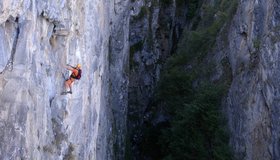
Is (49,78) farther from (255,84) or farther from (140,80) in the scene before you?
(140,80)

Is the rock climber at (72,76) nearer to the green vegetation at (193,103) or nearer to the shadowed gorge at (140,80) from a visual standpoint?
the shadowed gorge at (140,80)

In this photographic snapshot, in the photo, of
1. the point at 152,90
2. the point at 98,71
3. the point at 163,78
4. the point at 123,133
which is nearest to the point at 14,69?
the point at 98,71

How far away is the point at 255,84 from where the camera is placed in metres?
27.1

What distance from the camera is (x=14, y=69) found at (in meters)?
12.4

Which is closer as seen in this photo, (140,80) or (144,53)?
(140,80)

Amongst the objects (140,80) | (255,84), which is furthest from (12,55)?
(140,80)

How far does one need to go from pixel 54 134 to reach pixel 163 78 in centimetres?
1990

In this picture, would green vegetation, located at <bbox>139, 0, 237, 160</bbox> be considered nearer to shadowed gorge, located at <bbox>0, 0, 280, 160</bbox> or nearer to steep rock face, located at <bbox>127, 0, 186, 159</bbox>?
shadowed gorge, located at <bbox>0, 0, 280, 160</bbox>

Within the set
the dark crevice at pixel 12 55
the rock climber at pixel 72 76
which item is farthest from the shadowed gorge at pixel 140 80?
the rock climber at pixel 72 76

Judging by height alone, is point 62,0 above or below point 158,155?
above

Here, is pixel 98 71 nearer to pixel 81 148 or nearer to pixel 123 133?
pixel 81 148

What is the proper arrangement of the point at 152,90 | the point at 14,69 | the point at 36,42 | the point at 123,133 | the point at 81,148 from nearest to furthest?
the point at 14,69 → the point at 36,42 → the point at 81,148 → the point at 123,133 → the point at 152,90

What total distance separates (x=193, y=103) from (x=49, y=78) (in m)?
15.8

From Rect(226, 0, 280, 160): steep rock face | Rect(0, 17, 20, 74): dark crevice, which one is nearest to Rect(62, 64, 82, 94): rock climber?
Rect(0, 17, 20, 74): dark crevice
